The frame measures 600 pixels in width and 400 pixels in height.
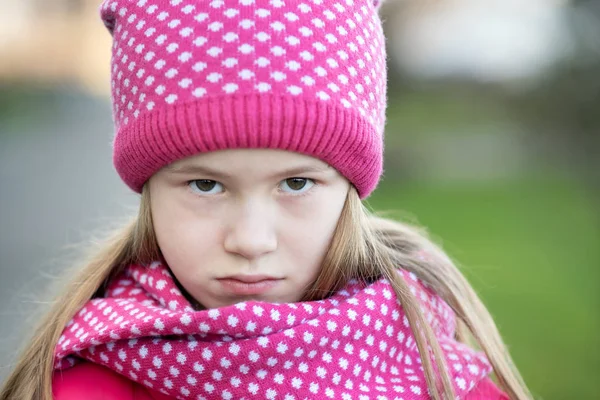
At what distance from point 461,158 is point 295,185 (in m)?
11.9

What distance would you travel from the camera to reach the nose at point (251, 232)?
175cm

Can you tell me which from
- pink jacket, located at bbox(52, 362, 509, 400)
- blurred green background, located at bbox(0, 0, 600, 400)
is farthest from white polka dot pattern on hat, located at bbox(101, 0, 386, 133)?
blurred green background, located at bbox(0, 0, 600, 400)

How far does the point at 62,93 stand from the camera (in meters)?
12.7

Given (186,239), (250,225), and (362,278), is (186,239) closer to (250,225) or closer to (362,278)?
(250,225)

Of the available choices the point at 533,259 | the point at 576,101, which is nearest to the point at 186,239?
the point at 533,259

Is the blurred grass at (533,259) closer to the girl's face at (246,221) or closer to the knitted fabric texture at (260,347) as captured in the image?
the knitted fabric texture at (260,347)

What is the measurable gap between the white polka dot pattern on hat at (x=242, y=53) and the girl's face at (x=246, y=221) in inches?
6.1

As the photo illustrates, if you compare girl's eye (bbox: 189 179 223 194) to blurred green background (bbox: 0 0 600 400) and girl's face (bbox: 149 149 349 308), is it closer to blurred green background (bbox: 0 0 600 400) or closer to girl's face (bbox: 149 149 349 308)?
girl's face (bbox: 149 149 349 308)

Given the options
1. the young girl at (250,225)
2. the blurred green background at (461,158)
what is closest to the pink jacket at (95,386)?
the young girl at (250,225)

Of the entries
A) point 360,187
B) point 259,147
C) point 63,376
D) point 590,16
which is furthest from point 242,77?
point 590,16

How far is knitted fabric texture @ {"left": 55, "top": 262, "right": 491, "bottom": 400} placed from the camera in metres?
1.80

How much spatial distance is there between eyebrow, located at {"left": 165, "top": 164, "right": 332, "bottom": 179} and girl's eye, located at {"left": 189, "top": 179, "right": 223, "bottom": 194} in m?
0.03

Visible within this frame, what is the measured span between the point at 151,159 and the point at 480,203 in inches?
355

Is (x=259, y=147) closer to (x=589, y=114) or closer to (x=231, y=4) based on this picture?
(x=231, y=4)
